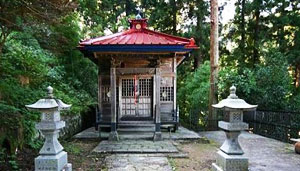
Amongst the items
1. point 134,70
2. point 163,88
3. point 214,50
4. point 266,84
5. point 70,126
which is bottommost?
point 70,126

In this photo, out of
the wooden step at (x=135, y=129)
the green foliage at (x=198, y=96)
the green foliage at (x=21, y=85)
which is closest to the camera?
the green foliage at (x=21, y=85)

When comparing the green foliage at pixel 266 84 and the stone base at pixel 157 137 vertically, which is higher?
the green foliage at pixel 266 84

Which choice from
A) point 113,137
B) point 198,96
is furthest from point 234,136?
point 198,96

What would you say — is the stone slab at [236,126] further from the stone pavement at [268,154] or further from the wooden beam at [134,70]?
the wooden beam at [134,70]

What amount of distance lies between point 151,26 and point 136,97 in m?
10.6

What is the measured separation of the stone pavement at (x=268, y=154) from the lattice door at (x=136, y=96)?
2.87 metres

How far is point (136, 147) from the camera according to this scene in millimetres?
8117

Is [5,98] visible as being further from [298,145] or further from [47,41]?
[298,145]

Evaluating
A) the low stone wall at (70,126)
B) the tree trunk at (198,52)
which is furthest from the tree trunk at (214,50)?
the low stone wall at (70,126)

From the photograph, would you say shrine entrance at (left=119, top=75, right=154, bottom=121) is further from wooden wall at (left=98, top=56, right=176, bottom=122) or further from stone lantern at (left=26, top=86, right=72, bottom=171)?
stone lantern at (left=26, top=86, right=72, bottom=171)

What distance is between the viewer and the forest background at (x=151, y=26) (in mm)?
5516

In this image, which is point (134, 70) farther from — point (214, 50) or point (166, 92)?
point (214, 50)

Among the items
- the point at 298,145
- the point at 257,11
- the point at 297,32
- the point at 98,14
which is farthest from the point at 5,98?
the point at 257,11

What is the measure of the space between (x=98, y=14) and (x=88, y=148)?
12.6 meters
